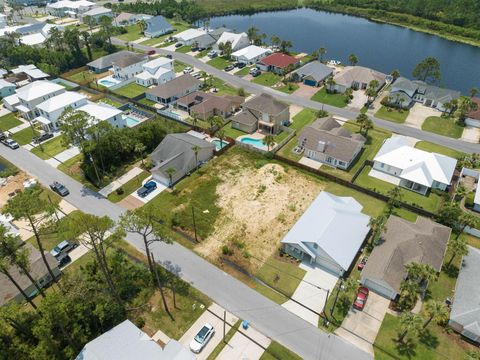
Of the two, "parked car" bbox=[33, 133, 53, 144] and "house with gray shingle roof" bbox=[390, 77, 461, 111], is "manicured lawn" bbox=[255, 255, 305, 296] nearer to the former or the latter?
"parked car" bbox=[33, 133, 53, 144]

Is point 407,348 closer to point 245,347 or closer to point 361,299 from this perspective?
point 361,299

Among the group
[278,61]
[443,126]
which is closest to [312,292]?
[443,126]

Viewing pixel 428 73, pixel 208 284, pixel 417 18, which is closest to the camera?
pixel 208 284

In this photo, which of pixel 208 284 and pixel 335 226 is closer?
pixel 208 284

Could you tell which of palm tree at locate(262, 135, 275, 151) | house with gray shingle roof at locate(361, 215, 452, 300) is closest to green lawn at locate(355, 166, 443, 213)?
house with gray shingle roof at locate(361, 215, 452, 300)

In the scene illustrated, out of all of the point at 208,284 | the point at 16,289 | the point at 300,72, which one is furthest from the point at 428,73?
the point at 16,289

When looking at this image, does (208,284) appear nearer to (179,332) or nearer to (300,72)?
(179,332)

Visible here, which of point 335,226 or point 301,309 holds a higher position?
point 335,226
